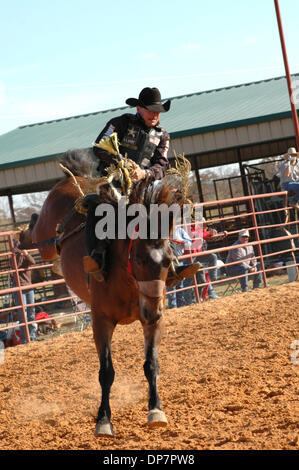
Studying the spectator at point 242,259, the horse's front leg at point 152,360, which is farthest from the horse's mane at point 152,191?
the spectator at point 242,259

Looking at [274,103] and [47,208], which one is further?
[274,103]

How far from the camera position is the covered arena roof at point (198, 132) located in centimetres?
1770

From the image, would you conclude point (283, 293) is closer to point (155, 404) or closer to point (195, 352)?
point (195, 352)

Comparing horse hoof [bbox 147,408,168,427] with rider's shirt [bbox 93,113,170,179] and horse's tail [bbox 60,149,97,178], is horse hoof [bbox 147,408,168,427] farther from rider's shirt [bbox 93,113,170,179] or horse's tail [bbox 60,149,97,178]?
horse's tail [bbox 60,149,97,178]

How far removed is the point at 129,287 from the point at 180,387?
1524 mm

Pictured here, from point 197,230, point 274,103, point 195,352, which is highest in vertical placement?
point 274,103

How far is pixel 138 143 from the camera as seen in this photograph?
5.64m

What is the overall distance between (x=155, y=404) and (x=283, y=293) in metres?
6.65

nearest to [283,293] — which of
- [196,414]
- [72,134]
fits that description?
[196,414]

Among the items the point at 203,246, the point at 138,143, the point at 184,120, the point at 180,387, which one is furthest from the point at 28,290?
the point at 184,120

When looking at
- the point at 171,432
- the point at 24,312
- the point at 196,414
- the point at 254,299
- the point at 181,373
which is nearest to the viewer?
the point at 171,432

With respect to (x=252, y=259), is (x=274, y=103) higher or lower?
higher

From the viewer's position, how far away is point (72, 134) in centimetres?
Answer: 2211
